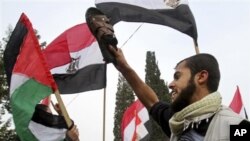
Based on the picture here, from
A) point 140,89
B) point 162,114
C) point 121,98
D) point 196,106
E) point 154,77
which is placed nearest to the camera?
point 196,106

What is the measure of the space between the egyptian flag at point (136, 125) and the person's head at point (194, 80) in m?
8.30

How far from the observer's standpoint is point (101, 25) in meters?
2.66

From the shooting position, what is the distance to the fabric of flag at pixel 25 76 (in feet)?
18.7

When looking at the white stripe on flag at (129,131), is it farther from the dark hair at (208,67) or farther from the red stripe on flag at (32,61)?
the dark hair at (208,67)

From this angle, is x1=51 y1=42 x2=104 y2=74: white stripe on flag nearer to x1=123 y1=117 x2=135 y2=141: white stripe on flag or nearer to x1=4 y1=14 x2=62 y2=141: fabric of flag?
x1=4 y1=14 x2=62 y2=141: fabric of flag

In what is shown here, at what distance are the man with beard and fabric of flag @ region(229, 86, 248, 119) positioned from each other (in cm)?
712

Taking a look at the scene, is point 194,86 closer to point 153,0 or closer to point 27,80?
point 27,80

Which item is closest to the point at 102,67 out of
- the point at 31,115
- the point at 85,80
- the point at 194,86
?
the point at 85,80

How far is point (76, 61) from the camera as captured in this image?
730 centimetres

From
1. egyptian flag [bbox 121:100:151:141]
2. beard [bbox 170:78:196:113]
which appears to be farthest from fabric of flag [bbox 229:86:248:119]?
beard [bbox 170:78:196:113]

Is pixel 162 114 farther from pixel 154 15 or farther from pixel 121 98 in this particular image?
pixel 121 98

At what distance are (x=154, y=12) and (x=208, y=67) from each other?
4490 mm

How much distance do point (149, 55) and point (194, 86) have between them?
4979 centimetres

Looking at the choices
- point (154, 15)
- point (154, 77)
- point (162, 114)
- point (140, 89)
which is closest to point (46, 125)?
point (154, 15)
